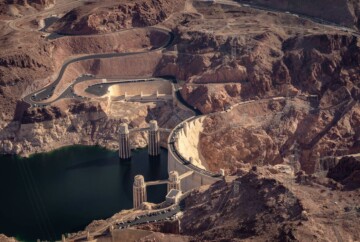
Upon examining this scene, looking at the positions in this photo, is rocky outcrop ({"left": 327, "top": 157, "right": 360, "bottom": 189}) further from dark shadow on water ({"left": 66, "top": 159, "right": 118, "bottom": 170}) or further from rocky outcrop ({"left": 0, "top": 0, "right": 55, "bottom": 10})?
rocky outcrop ({"left": 0, "top": 0, "right": 55, "bottom": 10})

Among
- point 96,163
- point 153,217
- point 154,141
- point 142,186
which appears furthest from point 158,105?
point 153,217

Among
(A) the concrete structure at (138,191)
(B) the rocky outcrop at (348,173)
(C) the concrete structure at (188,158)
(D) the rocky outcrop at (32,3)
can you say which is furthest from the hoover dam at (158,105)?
(B) the rocky outcrop at (348,173)

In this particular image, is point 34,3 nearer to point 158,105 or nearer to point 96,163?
point 158,105

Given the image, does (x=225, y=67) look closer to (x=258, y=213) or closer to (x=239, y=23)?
(x=239, y=23)

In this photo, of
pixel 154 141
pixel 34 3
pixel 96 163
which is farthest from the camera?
pixel 34 3

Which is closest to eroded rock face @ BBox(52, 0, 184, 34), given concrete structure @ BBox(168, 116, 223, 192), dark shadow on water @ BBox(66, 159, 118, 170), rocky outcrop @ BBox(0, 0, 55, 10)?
rocky outcrop @ BBox(0, 0, 55, 10)

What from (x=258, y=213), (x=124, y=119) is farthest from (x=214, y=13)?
(x=258, y=213)

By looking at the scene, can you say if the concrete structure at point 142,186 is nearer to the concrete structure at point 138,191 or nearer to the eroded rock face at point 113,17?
the concrete structure at point 138,191

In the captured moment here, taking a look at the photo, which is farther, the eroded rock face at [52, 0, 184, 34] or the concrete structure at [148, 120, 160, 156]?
the eroded rock face at [52, 0, 184, 34]
